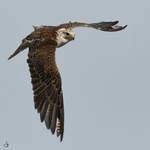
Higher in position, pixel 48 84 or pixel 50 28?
pixel 50 28

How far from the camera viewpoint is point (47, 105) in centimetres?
1791

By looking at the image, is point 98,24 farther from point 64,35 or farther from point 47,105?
point 47,105

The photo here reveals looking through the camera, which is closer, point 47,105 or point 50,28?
point 47,105

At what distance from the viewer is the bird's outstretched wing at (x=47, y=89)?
17661mm

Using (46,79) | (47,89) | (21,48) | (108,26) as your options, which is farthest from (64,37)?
(108,26)

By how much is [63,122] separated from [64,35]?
3.15 meters

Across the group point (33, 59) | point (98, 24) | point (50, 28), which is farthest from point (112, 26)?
point (33, 59)

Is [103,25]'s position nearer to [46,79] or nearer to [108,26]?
[108,26]

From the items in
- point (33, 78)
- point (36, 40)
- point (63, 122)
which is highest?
point (36, 40)

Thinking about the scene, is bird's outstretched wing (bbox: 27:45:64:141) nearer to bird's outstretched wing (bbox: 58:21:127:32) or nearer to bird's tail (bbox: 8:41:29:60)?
bird's tail (bbox: 8:41:29:60)

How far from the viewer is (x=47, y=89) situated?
18109 mm

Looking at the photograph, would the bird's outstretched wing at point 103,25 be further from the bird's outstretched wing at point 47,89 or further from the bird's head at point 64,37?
the bird's outstretched wing at point 47,89

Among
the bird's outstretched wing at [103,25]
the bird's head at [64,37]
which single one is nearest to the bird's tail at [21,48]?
the bird's head at [64,37]

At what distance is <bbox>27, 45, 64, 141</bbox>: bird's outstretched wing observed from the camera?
17661mm
